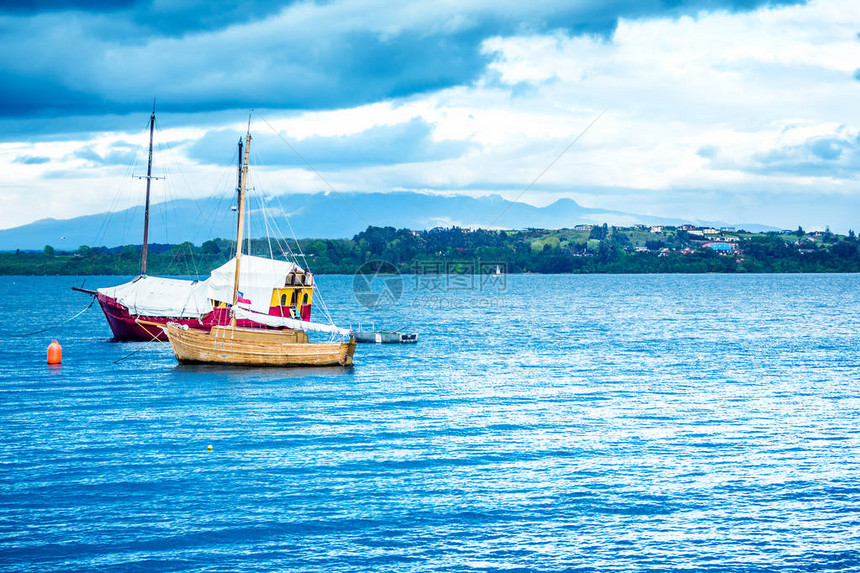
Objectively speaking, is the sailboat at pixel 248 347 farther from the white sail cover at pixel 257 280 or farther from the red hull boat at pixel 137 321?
the red hull boat at pixel 137 321

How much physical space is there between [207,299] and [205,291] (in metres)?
0.74

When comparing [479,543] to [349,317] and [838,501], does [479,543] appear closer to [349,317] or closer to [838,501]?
[838,501]

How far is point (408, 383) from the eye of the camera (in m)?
54.8

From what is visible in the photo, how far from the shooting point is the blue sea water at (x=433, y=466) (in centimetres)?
2408

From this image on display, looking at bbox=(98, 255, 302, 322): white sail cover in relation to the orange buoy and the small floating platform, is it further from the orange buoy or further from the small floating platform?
the small floating platform

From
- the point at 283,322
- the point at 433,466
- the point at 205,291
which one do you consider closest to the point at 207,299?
the point at 205,291

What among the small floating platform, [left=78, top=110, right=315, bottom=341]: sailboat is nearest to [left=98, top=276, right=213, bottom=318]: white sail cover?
[left=78, top=110, right=315, bottom=341]: sailboat

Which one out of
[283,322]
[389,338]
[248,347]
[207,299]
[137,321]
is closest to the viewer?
[248,347]

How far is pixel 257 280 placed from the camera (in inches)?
2714

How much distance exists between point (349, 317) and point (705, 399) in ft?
249

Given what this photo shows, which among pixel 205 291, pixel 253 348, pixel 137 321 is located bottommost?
pixel 253 348

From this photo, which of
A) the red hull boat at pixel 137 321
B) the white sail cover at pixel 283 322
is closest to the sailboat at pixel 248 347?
the white sail cover at pixel 283 322

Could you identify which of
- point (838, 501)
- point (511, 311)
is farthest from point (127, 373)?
point (511, 311)

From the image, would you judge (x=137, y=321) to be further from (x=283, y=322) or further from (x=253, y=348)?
(x=253, y=348)
